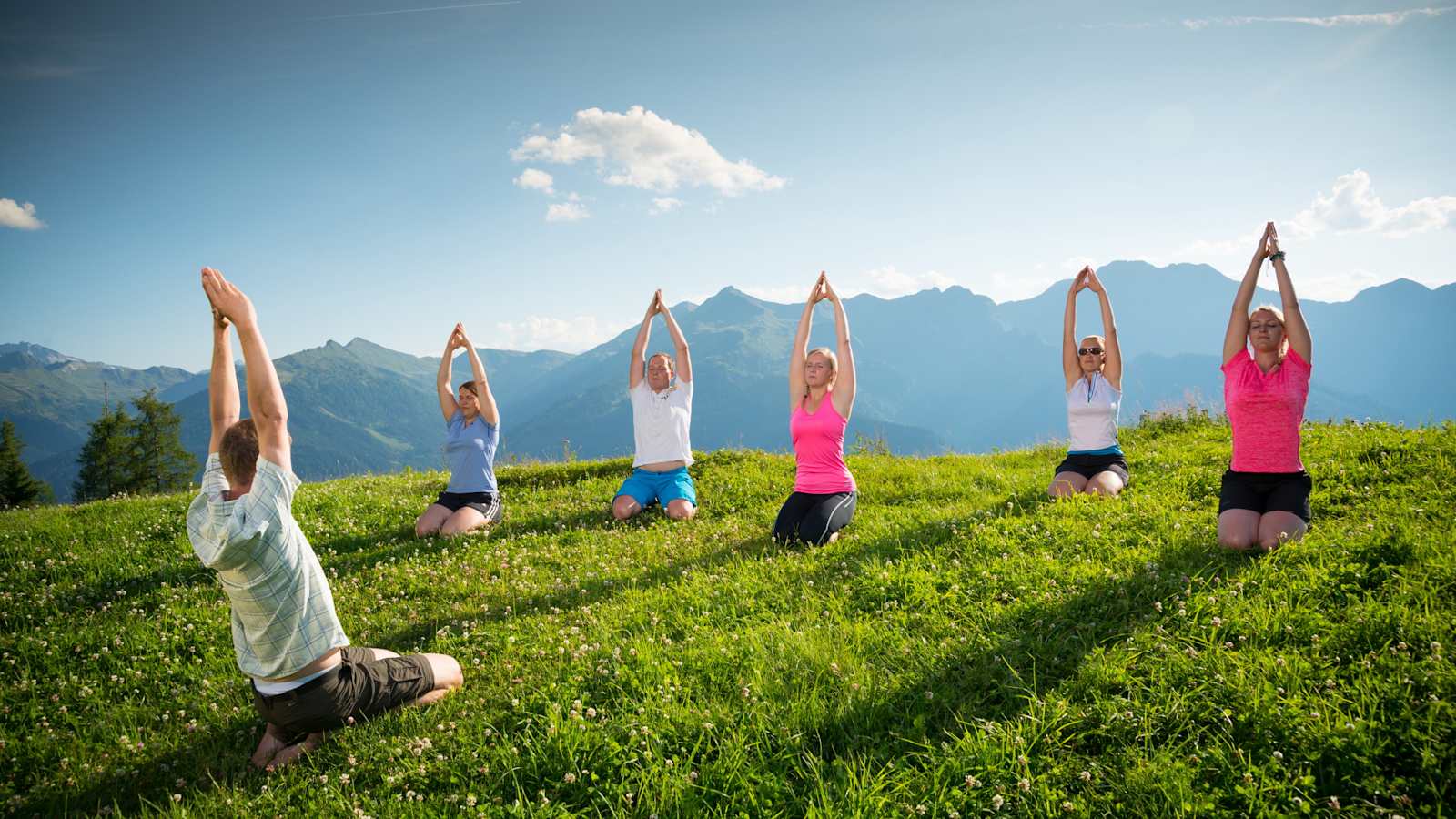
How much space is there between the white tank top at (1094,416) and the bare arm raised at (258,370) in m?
10.4

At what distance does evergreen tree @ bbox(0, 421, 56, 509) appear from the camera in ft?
213

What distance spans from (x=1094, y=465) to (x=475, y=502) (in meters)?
10.00

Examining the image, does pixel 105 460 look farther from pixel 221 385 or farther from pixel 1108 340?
pixel 1108 340

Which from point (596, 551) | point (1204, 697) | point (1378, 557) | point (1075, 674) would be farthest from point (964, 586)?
point (596, 551)

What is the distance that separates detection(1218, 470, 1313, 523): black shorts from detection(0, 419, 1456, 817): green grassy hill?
1.30ft

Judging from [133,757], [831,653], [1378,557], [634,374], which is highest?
[634,374]

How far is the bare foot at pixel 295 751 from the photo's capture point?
4.86 metres

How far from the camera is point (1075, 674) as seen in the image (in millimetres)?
4785

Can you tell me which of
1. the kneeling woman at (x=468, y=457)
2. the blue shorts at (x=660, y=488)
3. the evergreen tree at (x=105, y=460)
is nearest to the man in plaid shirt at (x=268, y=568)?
the kneeling woman at (x=468, y=457)

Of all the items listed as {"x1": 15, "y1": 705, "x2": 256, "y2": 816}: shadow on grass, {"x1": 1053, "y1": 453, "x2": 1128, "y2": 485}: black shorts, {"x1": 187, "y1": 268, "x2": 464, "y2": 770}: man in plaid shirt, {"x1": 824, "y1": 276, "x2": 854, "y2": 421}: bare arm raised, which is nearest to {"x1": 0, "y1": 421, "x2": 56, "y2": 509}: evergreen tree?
{"x1": 15, "y1": 705, "x2": 256, "y2": 816}: shadow on grass

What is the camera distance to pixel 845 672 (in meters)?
5.18

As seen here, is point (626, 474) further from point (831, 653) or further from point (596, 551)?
point (831, 653)

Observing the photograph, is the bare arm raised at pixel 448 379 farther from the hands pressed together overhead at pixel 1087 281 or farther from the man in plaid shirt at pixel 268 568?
the hands pressed together overhead at pixel 1087 281

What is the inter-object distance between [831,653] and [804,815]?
1.62 m
